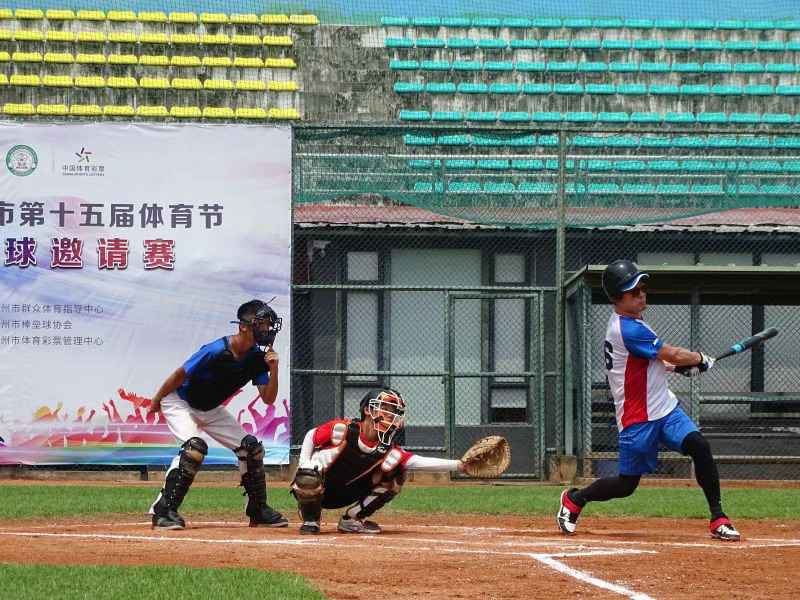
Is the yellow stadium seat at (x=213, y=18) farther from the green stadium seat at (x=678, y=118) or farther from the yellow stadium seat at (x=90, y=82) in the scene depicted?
the green stadium seat at (x=678, y=118)

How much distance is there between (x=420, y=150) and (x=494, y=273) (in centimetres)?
256

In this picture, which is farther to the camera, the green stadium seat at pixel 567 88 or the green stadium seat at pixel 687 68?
the green stadium seat at pixel 687 68

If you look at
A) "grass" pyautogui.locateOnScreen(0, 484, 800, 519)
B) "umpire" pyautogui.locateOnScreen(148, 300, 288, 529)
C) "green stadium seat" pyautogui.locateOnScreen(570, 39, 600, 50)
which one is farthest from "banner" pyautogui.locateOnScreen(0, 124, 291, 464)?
"green stadium seat" pyautogui.locateOnScreen(570, 39, 600, 50)

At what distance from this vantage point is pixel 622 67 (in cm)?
2597

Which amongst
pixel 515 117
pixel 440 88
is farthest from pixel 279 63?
pixel 515 117

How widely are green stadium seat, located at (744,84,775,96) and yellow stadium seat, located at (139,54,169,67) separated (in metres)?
10.8

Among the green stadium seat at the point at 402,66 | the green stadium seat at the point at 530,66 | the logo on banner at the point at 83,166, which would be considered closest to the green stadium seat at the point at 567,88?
the green stadium seat at the point at 530,66

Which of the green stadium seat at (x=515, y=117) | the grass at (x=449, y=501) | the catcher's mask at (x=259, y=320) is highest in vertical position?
the green stadium seat at (x=515, y=117)

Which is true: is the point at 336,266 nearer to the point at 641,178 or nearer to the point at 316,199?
the point at 316,199

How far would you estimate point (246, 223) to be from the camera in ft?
55.3

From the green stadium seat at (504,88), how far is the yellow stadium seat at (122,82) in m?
6.46

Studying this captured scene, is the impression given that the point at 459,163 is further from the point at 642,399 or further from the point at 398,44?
the point at 642,399

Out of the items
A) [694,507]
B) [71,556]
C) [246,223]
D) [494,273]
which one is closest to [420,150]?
[494,273]

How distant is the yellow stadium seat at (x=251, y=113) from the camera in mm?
24562
